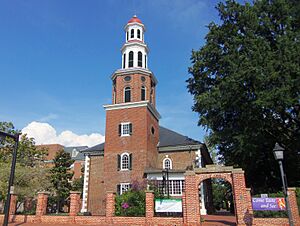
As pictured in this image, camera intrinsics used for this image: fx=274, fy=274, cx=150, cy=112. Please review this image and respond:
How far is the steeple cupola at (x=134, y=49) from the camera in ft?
100

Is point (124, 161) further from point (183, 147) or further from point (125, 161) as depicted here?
point (183, 147)

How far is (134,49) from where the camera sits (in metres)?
30.6

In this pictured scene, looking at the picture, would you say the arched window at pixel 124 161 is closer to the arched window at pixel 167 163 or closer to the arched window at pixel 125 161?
the arched window at pixel 125 161

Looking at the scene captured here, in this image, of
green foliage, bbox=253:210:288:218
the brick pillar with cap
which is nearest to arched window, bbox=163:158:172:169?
the brick pillar with cap

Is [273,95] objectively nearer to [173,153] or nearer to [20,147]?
[173,153]

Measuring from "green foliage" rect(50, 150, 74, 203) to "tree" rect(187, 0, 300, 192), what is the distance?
20086 millimetres

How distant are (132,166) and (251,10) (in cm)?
1770

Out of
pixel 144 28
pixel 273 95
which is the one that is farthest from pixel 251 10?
pixel 144 28

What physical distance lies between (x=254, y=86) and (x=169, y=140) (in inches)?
500

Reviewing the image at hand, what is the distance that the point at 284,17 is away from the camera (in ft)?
74.2

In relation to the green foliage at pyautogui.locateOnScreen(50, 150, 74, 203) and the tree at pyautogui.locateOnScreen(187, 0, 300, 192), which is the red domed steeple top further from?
the green foliage at pyautogui.locateOnScreen(50, 150, 74, 203)

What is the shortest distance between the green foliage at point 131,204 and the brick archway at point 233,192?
363 centimetres

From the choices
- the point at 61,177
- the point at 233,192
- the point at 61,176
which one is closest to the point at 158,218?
the point at 233,192

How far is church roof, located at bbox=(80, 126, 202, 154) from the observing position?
28719 mm
